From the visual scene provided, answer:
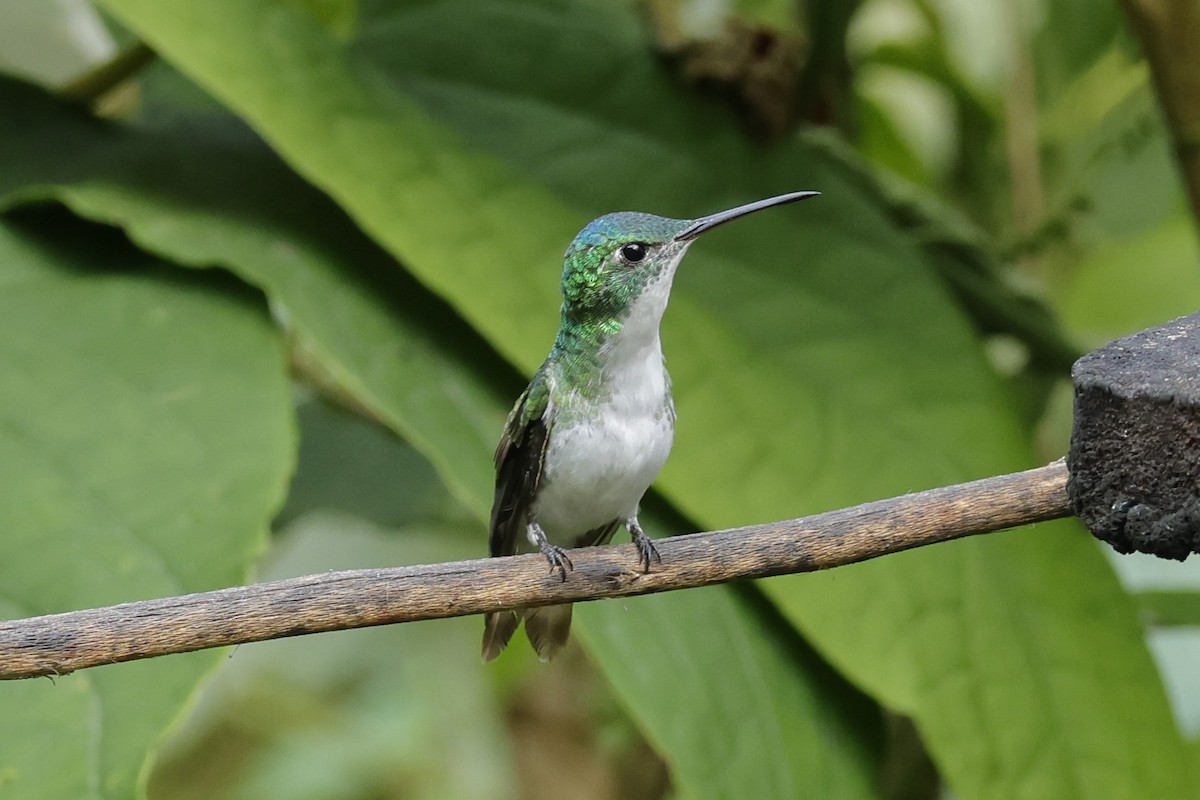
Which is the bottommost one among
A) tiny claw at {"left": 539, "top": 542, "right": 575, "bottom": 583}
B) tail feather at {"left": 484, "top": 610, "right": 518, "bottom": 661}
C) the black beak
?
tiny claw at {"left": 539, "top": 542, "right": 575, "bottom": 583}

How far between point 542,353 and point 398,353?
172 millimetres

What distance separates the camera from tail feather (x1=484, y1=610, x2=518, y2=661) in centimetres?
120

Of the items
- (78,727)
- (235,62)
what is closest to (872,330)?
(235,62)

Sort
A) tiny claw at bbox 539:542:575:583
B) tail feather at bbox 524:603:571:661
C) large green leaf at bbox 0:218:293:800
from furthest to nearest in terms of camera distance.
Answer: tail feather at bbox 524:603:571:661
large green leaf at bbox 0:218:293:800
tiny claw at bbox 539:542:575:583

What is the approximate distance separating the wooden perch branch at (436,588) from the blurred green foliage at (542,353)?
288mm

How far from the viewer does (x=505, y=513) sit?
1.30 m

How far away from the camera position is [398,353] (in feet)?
4.75

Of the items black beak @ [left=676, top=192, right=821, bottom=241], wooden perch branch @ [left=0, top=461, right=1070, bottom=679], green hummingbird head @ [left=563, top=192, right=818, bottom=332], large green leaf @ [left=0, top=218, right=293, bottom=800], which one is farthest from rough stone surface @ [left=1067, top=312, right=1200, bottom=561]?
large green leaf @ [left=0, top=218, right=293, bottom=800]

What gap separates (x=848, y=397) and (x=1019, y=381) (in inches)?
27.3

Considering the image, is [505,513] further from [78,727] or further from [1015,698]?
[1015,698]

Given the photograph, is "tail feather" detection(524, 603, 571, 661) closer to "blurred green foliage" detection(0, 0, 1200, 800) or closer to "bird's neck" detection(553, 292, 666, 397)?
"blurred green foliage" detection(0, 0, 1200, 800)

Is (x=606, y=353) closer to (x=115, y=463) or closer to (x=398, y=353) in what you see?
(x=398, y=353)

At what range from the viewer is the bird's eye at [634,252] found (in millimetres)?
1103

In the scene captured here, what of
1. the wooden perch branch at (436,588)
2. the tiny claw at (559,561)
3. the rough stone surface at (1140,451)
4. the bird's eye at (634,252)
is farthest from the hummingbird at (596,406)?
the rough stone surface at (1140,451)
